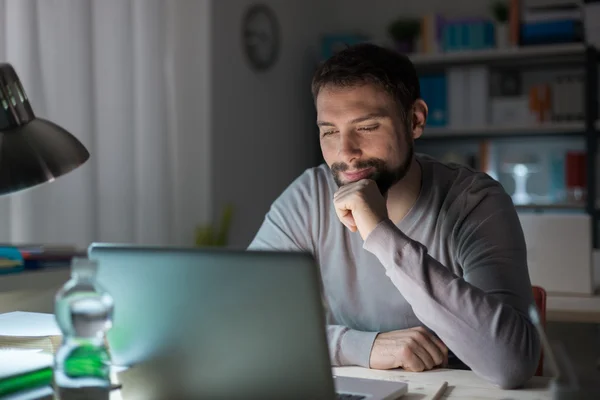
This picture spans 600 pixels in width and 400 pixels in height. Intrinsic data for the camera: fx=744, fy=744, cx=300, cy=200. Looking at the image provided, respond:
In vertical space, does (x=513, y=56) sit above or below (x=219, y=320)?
above

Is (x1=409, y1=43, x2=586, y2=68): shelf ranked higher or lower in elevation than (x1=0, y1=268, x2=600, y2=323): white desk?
higher

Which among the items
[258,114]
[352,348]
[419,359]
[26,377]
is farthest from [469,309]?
[258,114]

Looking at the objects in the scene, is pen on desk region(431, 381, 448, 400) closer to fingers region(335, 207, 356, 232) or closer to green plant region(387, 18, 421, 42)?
fingers region(335, 207, 356, 232)

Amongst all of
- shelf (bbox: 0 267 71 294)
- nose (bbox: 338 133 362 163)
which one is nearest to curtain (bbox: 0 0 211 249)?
shelf (bbox: 0 267 71 294)

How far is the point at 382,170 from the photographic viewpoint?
154 cm

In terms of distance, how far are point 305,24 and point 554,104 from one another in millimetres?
1530

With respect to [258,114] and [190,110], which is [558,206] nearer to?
[258,114]

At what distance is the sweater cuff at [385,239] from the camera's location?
1.24 meters

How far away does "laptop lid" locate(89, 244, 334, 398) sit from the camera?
0.80 meters

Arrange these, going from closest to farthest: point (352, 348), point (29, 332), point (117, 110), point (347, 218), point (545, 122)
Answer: point (29, 332), point (352, 348), point (347, 218), point (117, 110), point (545, 122)

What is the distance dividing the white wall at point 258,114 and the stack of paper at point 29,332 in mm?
2330

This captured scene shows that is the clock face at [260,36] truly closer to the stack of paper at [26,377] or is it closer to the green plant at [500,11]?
the green plant at [500,11]

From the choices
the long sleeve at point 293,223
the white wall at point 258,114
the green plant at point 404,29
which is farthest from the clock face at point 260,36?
the long sleeve at point 293,223

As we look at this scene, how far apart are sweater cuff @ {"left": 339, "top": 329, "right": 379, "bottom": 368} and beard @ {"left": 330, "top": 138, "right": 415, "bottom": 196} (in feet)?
1.06
